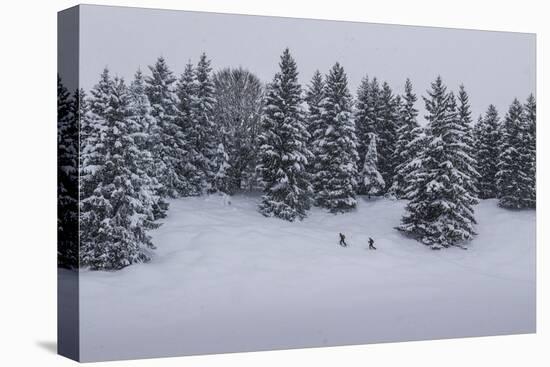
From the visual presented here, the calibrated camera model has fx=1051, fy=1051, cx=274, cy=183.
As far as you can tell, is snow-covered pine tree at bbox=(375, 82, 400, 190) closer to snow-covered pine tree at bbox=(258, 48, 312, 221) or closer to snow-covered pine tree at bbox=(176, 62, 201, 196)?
snow-covered pine tree at bbox=(258, 48, 312, 221)

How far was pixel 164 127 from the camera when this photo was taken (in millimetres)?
18750

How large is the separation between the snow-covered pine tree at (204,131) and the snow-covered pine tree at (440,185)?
13.4 feet

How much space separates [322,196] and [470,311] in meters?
3.99

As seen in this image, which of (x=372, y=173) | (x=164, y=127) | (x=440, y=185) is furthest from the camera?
(x=440, y=185)

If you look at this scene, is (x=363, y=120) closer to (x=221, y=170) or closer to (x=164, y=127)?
(x=221, y=170)

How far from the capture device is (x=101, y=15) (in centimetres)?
1800

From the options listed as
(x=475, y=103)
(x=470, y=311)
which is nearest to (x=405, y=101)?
(x=475, y=103)

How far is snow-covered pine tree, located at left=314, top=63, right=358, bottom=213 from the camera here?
2014 cm

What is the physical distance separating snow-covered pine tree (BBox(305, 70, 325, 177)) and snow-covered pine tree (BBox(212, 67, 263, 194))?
1039mm

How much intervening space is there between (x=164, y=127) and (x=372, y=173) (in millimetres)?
4333

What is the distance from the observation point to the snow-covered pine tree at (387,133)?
2061 cm

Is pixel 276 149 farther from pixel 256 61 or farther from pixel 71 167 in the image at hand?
pixel 71 167

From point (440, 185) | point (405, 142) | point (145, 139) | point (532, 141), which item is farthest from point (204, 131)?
point (532, 141)

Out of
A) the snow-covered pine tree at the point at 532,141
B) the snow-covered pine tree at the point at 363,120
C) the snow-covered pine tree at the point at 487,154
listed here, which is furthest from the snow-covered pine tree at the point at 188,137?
the snow-covered pine tree at the point at 532,141
